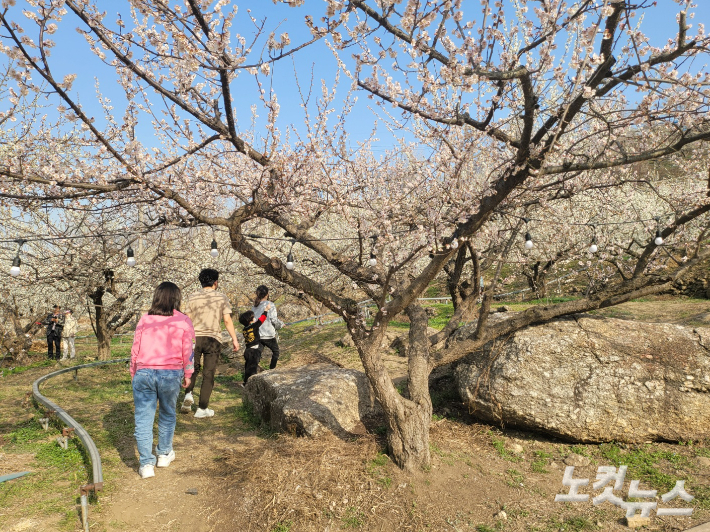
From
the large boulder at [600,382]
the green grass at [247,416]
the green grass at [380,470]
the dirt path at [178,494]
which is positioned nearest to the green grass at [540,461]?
the large boulder at [600,382]

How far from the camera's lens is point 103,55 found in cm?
406

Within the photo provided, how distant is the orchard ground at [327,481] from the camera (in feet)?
13.7

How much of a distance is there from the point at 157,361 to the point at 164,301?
2.06ft

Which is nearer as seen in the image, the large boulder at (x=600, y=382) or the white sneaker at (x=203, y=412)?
the large boulder at (x=600, y=382)

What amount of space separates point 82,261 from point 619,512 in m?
12.1

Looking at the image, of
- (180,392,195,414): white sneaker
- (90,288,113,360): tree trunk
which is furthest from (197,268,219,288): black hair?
(90,288,113,360): tree trunk

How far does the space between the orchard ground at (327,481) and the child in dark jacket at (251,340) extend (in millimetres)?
1960

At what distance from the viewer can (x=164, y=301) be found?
4941 millimetres

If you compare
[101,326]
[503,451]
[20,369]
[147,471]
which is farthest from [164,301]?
[20,369]

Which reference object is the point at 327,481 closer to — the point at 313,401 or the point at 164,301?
the point at 313,401

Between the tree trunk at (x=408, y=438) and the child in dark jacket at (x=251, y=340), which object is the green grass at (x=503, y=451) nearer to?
the tree trunk at (x=408, y=438)

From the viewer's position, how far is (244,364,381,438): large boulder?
5.79 metres

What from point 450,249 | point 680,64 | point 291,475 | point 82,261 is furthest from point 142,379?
point 82,261

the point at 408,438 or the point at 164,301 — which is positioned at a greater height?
the point at 164,301
